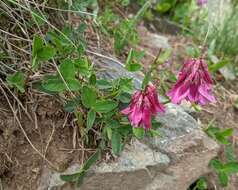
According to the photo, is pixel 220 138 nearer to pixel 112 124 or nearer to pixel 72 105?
pixel 112 124

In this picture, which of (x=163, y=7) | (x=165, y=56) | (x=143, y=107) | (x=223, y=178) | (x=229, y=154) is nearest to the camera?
(x=143, y=107)

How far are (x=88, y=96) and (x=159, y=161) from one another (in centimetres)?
46

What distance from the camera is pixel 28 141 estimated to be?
1846 mm

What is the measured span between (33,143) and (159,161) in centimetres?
48

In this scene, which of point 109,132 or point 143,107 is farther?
point 109,132

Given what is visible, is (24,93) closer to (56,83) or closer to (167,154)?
(56,83)

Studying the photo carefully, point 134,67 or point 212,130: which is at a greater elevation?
point 134,67

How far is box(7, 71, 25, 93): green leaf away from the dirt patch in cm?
12

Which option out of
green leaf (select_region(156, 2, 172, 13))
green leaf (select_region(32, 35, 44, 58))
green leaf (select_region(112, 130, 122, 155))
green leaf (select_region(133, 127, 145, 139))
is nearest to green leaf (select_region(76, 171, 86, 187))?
green leaf (select_region(112, 130, 122, 155))

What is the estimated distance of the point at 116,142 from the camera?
72.3 inches

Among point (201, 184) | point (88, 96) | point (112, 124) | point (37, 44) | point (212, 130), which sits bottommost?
point (201, 184)

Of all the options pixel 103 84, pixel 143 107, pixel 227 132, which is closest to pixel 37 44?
pixel 103 84

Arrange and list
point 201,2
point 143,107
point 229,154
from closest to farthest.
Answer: point 143,107, point 229,154, point 201,2

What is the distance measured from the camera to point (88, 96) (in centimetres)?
174
